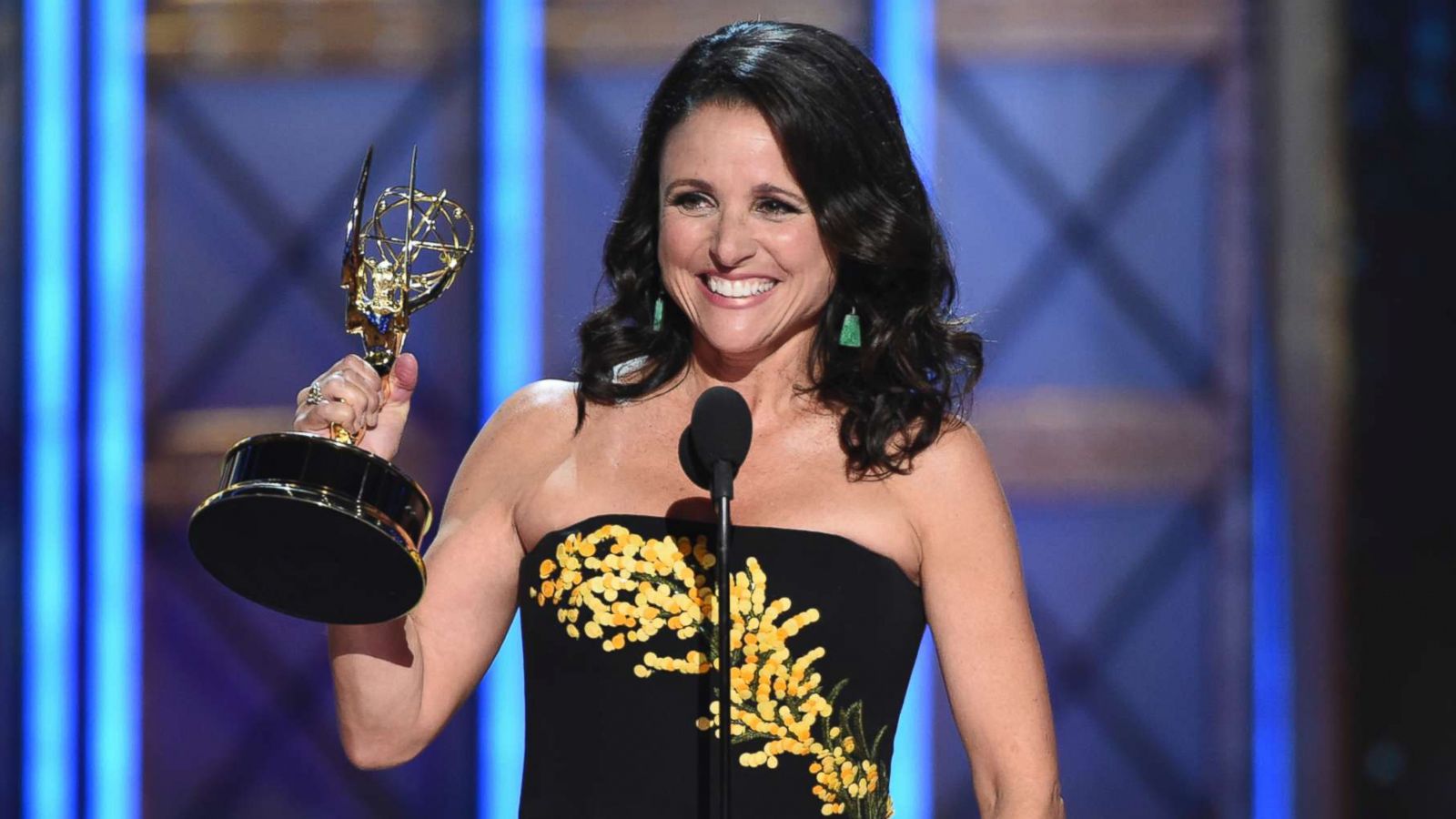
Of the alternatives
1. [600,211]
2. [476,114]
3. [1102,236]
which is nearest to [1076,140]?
[1102,236]

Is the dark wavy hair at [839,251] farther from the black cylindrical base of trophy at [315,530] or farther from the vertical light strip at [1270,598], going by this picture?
the vertical light strip at [1270,598]

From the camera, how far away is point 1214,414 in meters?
3.34

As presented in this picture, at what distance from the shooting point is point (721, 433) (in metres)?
1.24

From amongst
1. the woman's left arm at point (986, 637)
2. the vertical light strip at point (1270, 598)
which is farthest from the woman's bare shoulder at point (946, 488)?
the vertical light strip at point (1270, 598)

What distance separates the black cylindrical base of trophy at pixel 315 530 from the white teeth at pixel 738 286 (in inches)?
14.7

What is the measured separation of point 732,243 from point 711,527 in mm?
284

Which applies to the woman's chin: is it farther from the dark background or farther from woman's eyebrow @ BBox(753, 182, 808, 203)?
the dark background

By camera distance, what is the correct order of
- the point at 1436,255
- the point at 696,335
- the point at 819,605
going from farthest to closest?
the point at 1436,255
the point at 696,335
the point at 819,605

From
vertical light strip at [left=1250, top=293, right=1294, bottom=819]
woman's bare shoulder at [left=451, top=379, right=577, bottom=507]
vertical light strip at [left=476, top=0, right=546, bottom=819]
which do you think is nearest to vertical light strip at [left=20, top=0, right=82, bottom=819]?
vertical light strip at [left=476, top=0, right=546, bottom=819]

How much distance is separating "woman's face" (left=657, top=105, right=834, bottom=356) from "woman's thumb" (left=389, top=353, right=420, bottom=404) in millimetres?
273

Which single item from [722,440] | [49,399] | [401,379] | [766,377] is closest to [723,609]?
[722,440]

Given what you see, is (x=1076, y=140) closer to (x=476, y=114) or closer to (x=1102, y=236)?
(x=1102, y=236)

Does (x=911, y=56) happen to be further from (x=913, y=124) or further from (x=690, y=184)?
(x=690, y=184)

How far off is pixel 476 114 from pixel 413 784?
1.36 m
